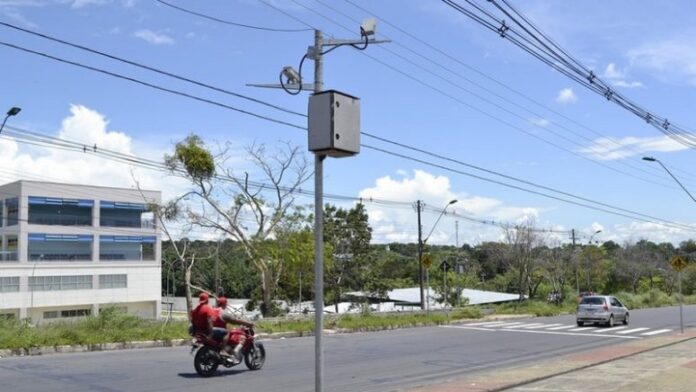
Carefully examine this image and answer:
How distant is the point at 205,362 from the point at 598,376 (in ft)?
25.7

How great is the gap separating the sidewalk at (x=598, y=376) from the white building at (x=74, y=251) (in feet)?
183

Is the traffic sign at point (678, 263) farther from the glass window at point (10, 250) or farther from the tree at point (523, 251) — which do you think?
the glass window at point (10, 250)

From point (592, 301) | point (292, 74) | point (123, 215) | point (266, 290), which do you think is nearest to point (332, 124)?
point (292, 74)

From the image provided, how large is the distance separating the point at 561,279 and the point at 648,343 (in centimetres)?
4986

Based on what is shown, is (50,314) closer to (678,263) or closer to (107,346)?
(107,346)

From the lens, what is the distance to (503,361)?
60.6ft

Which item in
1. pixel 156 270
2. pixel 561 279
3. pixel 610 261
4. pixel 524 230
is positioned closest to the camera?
pixel 524 230

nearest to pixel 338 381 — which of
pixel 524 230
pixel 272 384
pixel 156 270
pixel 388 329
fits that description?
pixel 272 384

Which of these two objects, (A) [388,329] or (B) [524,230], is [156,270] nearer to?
(B) [524,230]

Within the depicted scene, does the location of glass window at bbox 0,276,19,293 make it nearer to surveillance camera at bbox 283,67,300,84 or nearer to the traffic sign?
the traffic sign

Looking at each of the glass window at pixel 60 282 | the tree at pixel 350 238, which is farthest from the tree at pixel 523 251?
the glass window at pixel 60 282

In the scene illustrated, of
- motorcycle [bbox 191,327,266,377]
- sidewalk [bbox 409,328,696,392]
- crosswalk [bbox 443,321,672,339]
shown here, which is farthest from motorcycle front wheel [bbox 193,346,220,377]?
crosswalk [bbox 443,321,672,339]

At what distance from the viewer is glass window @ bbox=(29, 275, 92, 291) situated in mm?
67562

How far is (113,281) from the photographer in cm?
7481
